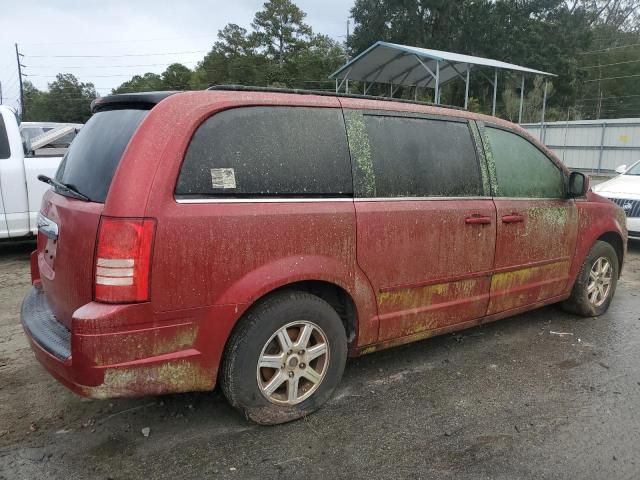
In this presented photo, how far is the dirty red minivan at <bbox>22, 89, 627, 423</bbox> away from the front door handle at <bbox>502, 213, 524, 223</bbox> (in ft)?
0.11

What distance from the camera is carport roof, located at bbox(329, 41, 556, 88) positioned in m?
16.6

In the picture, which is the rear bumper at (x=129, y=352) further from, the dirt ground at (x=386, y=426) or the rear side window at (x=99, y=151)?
the rear side window at (x=99, y=151)

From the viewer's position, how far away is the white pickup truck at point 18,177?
6.48 metres

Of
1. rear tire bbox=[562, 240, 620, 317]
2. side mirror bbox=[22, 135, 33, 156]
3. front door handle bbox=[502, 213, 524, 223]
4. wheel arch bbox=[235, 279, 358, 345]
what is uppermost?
side mirror bbox=[22, 135, 33, 156]

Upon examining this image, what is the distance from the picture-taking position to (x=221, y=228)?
2490 mm

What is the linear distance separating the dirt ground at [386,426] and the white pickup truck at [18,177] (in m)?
3.19

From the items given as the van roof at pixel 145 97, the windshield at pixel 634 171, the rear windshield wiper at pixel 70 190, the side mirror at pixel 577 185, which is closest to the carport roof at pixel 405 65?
the windshield at pixel 634 171

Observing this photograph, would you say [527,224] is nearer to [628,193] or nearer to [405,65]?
[628,193]

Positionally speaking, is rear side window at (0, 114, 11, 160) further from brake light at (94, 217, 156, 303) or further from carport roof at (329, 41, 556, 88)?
carport roof at (329, 41, 556, 88)

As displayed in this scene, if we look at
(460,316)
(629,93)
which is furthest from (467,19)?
(460,316)

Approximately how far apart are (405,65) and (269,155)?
18.8 m

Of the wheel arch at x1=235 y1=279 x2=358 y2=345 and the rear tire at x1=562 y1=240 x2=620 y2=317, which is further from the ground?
the wheel arch at x1=235 y1=279 x2=358 y2=345

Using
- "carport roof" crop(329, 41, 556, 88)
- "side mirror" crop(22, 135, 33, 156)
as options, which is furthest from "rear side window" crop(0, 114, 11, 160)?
"carport roof" crop(329, 41, 556, 88)

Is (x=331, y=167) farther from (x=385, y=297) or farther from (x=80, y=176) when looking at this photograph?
(x=80, y=176)
